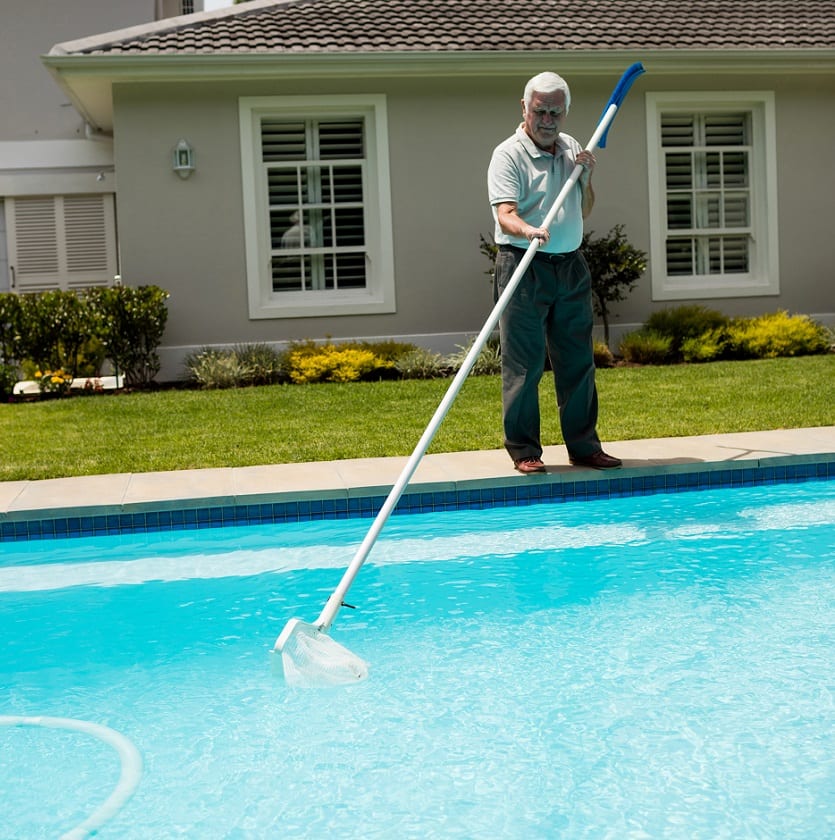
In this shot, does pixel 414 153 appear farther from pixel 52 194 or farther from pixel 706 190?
pixel 52 194

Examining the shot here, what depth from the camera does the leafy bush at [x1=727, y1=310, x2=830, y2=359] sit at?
37.4 feet

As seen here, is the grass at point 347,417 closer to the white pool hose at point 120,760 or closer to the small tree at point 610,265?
the small tree at point 610,265

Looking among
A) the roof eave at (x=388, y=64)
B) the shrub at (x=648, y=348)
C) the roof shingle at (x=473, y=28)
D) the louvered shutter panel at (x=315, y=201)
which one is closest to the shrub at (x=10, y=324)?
the roof eave at (x=388, y=64)

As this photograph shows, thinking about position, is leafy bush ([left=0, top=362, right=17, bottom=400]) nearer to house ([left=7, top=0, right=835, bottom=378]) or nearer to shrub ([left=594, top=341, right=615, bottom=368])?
house ([left=7, top=0, right=835, bottom=378])

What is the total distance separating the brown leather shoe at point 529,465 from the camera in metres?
5.91

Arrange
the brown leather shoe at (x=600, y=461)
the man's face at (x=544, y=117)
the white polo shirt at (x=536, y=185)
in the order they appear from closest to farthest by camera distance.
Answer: the man's face at (x=544, y=117), the white polo shirt at (x=536, y=185), the brown leather shoe at (x=600, y=461)

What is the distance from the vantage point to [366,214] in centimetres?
1196

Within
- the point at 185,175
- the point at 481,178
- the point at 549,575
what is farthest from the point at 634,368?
the point at 549,575

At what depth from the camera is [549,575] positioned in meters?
4.86

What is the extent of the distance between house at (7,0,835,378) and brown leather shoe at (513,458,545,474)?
19.9 ft

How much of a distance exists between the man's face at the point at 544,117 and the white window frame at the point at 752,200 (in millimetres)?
7069

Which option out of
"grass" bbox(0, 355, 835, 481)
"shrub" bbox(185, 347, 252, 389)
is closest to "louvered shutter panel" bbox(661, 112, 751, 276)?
"grass" bbox(0, 355, 835, 481)

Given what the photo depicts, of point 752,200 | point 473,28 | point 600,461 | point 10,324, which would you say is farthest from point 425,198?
point 600,461

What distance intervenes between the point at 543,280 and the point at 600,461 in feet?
3.46
